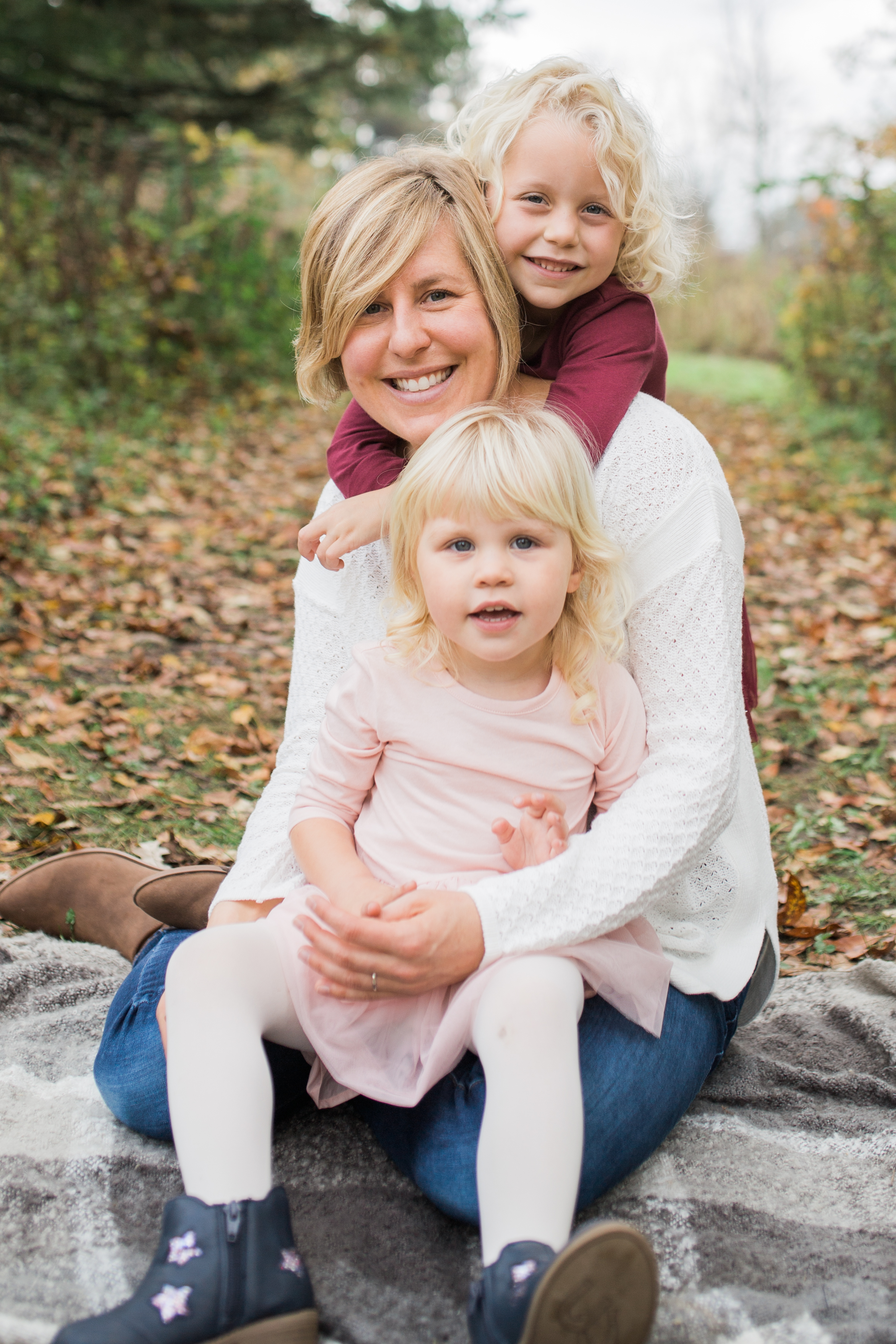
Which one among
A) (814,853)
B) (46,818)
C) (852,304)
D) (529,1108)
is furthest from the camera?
(852,304)

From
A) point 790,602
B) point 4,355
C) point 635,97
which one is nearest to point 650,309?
point 635,97

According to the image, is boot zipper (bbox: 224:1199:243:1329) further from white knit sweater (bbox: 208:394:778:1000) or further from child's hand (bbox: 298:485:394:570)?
child's hand (bbox: 298:485:394:570)

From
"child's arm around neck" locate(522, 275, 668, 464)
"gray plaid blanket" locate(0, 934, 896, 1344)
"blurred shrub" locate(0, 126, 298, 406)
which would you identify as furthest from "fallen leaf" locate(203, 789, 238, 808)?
"blurred shrub" locate(0, 126, 298, 406)

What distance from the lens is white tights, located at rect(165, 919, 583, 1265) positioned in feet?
4.68

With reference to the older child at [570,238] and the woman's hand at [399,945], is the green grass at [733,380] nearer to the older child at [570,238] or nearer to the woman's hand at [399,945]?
the older child at [570,238]

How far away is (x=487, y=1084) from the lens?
1.55m

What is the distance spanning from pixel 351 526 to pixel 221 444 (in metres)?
6.28

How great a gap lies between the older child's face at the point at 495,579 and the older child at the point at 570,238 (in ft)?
0.81

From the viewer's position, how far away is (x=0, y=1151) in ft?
5.89

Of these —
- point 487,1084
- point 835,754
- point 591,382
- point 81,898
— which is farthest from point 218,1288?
point 835,754

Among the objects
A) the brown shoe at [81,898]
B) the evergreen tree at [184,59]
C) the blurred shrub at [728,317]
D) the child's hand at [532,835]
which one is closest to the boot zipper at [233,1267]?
the child's hand at [532,835]

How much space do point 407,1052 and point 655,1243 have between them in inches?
18.3

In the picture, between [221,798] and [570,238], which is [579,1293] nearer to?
[570,238]

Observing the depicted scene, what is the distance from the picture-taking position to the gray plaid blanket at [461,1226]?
4.90 ft
